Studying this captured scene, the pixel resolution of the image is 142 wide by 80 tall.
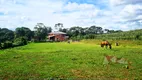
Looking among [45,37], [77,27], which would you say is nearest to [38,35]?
[45,37]

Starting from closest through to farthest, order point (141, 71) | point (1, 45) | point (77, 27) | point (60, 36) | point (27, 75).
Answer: point (27, 75), point (141, 71), point (1, 45), point (60, 36), point (77, 27)

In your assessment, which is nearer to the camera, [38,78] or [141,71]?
[38,78]

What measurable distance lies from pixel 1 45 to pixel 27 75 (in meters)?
32.8

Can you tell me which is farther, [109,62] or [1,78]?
[109,62]

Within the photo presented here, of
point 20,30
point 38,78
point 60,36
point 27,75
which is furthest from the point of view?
point 60,36

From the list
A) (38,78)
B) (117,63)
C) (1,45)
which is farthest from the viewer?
(1,45)

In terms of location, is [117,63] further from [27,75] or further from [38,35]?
[38,35]

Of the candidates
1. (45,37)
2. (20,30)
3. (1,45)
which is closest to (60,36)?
(45,37)

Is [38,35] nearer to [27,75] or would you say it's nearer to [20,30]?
[20,30]

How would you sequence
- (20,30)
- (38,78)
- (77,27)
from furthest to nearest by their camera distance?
1. (77,27)
2. (20,30)
3. (38,78)

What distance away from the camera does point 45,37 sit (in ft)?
392

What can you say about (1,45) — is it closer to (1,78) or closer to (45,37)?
(1,78)

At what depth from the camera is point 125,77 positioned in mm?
12664

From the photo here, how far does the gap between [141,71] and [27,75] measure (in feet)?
23.1
